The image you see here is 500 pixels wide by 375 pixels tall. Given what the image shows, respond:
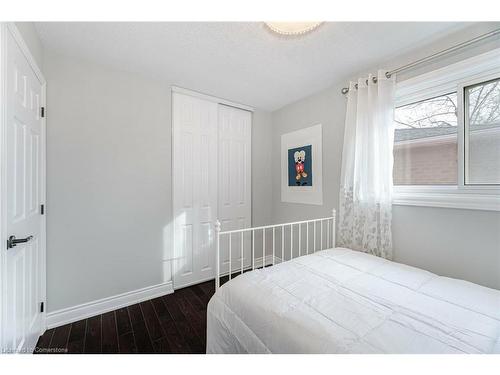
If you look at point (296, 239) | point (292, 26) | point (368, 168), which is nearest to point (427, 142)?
point (368, 168)

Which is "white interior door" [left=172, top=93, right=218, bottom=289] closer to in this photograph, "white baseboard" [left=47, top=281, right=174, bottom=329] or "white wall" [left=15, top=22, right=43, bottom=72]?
"white baseboard" [left=47, top=281, right=174, bottom=329]

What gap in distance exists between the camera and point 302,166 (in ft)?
8.64

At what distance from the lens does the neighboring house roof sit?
56.9 inches

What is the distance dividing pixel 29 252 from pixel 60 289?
60 cm

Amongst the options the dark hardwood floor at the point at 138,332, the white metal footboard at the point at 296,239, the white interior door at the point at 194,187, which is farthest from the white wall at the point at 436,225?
the dark hardwood floor at the point at 138,332

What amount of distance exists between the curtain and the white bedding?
397 mm

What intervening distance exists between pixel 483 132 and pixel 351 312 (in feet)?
5.08

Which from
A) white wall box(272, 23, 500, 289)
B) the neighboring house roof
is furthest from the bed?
the neighboring house roof

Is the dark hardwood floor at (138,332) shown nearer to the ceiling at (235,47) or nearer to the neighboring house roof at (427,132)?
the ceiling at (235,47)

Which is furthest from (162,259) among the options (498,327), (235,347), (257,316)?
(498,327)

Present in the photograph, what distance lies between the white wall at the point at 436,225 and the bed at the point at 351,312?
278mm

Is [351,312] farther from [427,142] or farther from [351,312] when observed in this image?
[427,142]

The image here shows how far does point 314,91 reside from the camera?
7.95 feet
